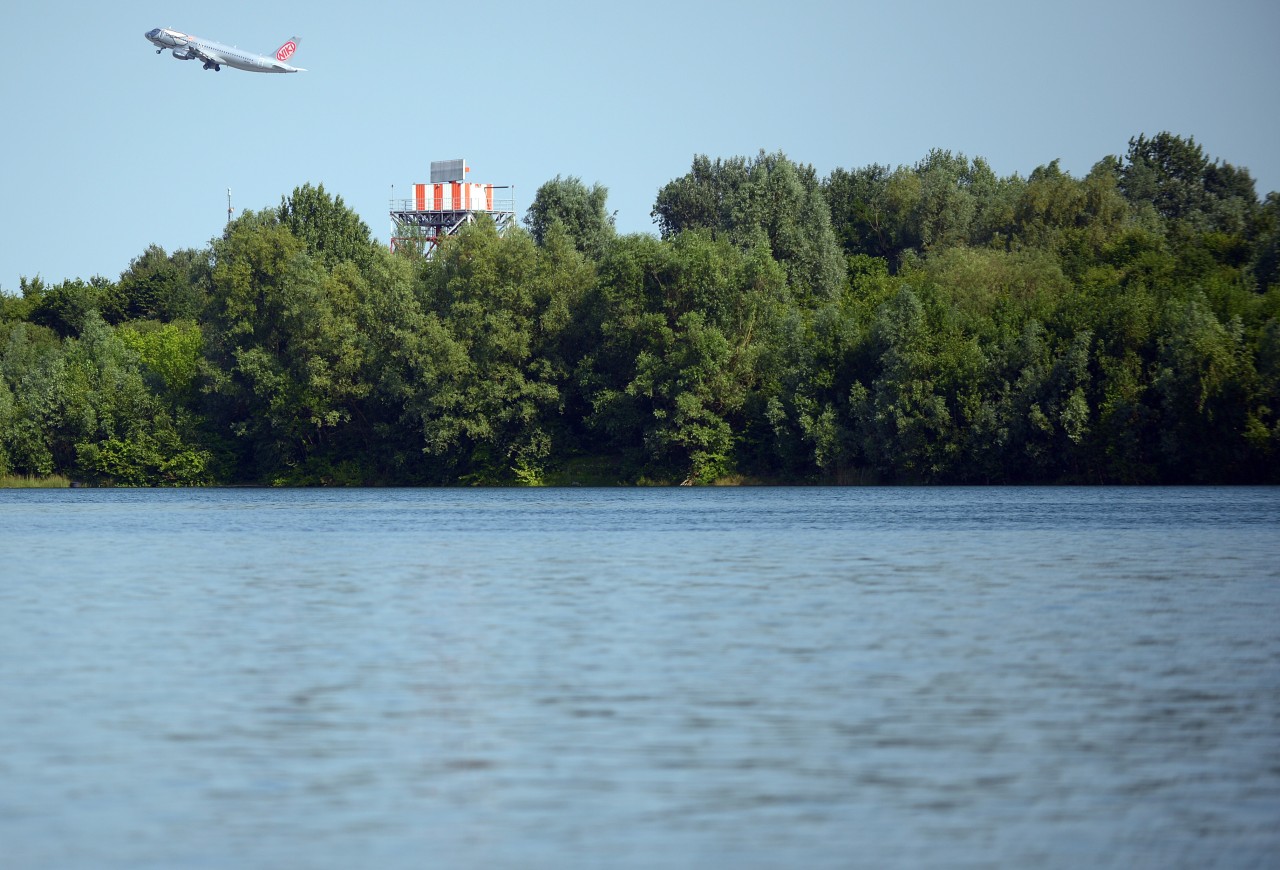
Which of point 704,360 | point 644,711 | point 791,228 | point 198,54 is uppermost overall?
point 198,54

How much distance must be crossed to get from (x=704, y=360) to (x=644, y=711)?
66.1m

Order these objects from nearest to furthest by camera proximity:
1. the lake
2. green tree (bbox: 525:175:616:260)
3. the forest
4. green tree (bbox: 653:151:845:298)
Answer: the lake
the forest
green tree (bbox: 653:151:845:298)
green tree (bbox: 525:175:616:260)

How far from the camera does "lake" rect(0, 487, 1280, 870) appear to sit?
1064 centimetres

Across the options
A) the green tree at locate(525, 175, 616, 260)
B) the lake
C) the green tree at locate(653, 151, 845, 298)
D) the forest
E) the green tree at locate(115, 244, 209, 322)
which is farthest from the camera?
→ the green tree at locate(115, 244, 209, 322)

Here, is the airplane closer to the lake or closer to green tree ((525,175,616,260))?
green tree ((525,175,616,260))

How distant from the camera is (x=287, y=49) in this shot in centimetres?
13762

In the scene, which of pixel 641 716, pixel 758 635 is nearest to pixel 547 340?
pixel 758 635

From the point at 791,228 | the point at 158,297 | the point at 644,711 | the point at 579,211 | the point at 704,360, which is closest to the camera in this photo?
the point at 644,711

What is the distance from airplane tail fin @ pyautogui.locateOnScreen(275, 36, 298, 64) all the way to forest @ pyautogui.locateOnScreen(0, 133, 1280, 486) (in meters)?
41.8

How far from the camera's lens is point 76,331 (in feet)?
414

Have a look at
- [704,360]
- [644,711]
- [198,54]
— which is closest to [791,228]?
[704,360]

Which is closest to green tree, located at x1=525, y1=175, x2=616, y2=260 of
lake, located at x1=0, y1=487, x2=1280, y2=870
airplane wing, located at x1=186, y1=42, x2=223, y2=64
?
airplane wing, located at x1=186, y1=42, x2=223, y2=64

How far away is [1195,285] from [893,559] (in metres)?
45.2

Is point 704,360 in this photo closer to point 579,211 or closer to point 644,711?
point 579,211
